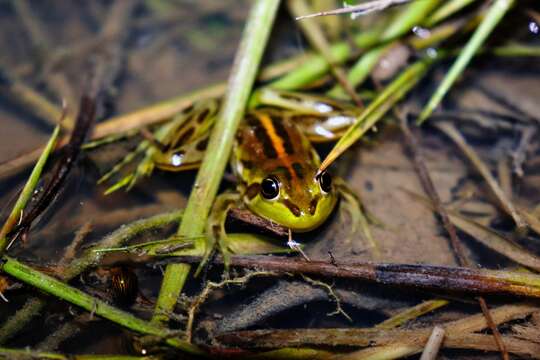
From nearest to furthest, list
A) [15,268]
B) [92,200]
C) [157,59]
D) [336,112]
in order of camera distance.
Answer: [15,268] < [92,200] < [336,112] < [157,59]

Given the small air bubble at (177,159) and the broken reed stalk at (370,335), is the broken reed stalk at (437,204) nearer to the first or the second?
the broken reed stalk at (370,335)

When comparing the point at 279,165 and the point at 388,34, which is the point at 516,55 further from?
the point at 279,165

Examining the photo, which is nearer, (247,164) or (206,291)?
(206,291)

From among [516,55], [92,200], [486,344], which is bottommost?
[486,344]

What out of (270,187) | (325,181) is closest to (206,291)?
(270,187)

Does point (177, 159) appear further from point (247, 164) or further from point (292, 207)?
point (292, 207)

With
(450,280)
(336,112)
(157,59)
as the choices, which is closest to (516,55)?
(336,112)
